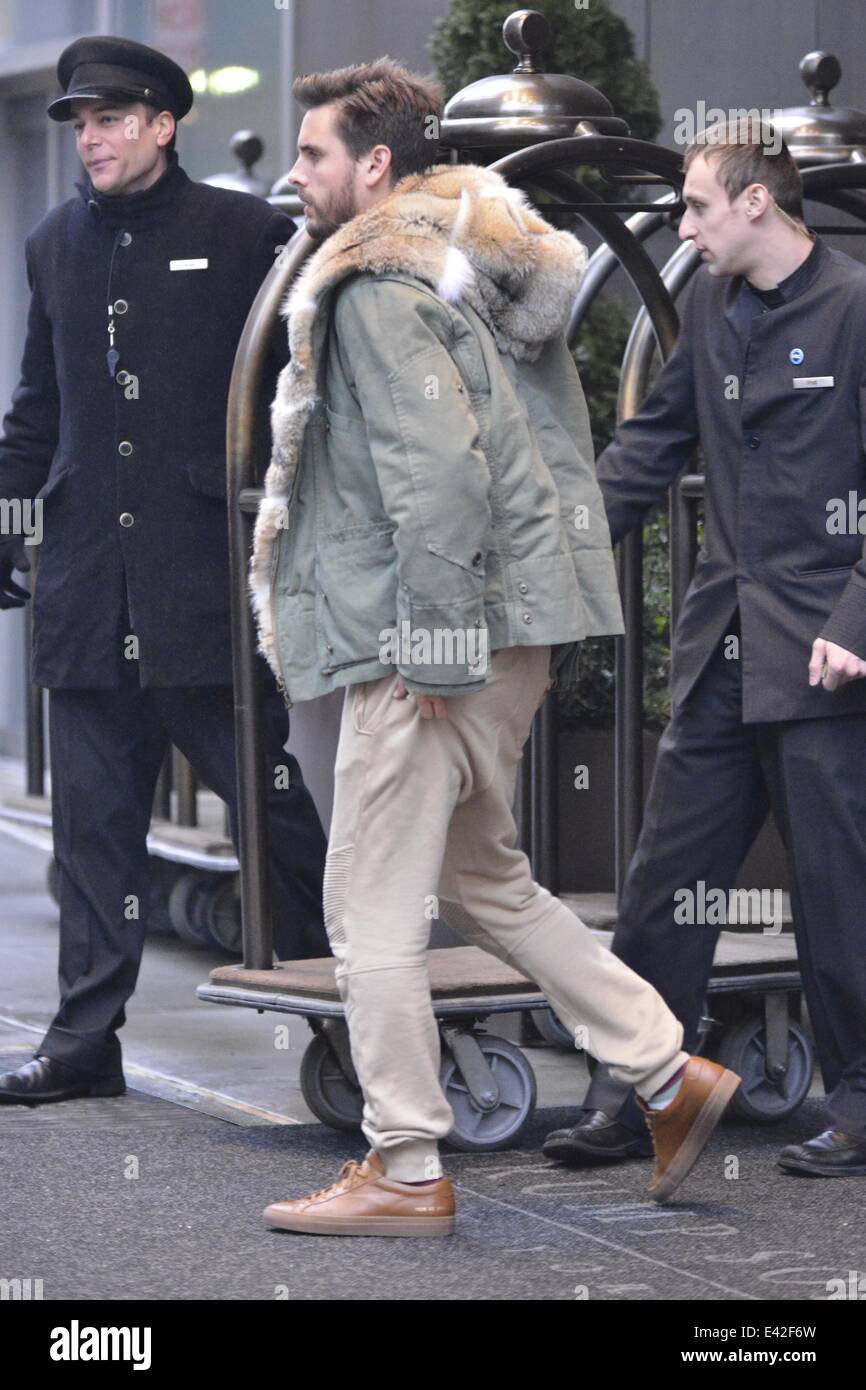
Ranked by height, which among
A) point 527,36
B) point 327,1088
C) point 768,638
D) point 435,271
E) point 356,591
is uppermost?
point 527,36

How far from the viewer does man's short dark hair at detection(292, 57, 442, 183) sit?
3.93 m

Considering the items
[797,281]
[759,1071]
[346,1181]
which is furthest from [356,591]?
[759,1071]

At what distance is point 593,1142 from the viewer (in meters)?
4.34

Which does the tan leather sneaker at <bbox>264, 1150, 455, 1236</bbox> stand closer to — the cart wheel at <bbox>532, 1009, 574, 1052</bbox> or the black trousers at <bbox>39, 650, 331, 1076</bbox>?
the black trousers at <bbox>39, 650, 331, 1076</bbox>

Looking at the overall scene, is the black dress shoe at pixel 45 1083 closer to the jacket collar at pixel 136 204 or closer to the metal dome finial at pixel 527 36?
the jacket collar at pixel 136 204

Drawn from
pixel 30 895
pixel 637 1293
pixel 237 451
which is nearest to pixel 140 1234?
pixel 637 1293

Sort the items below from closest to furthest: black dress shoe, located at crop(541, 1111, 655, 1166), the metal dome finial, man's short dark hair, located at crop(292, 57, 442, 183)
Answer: man's short dark hair, located at crop(292, 57, 442, 183)
black dress shoe, located at crop(541, 1111, 655, 1166)
the metal dome finial

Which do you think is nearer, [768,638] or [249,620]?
[768,638]

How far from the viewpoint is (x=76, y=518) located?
16.0 ft

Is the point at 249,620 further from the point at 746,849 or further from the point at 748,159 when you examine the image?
the point at 748,159

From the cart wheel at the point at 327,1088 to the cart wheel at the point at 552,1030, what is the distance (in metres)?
0.91

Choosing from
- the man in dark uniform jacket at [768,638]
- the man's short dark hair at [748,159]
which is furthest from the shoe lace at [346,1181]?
the man's short dark hair at [748,159]

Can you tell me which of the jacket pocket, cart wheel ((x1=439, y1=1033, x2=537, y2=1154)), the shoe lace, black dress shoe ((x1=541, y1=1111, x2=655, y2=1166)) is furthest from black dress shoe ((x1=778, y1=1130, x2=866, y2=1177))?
the jacket pocket

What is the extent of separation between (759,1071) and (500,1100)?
0.57 meters
